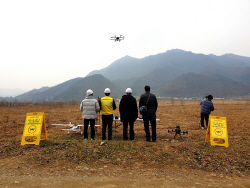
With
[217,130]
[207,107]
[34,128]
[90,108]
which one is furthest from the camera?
[207,107]

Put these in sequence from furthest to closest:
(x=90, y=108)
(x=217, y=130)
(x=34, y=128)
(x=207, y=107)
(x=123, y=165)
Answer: (x=207, y=107) → (x=90, y=108) → (x=217, y=130) → (x=34, y=128) → (x=123, y=165)

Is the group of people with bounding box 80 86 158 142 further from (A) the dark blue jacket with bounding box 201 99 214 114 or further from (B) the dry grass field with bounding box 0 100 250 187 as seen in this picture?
(A) the dark blue jacket with bounding box 201 99 214 114

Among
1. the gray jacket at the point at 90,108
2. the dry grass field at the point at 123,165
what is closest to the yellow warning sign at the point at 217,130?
the dry grass field at the point at 123,165

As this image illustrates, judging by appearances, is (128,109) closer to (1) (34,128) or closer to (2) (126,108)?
(2) (126,108)

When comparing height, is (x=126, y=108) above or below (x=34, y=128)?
above

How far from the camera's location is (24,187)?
3.70 metres

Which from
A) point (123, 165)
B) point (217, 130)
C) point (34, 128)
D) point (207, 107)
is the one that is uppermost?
point (207, 107)

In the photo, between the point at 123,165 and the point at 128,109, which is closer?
the point at 123,165

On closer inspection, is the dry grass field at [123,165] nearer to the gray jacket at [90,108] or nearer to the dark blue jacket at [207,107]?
the gray jacket at [90,108]

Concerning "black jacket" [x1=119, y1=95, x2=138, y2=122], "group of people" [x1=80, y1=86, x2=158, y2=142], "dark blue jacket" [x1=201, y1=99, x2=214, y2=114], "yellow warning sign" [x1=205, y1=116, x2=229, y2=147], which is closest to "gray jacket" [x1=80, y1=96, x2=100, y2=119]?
"group of people" [x1=80, y1=86, x2=158, y2=142]

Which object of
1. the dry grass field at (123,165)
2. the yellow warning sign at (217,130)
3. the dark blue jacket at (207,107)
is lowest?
the dry grass field at (123,165)

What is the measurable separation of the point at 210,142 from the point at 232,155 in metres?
1.05

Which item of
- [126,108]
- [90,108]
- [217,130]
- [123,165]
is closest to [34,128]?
[90,108]

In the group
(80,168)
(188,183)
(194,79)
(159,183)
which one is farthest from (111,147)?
(194,79)
